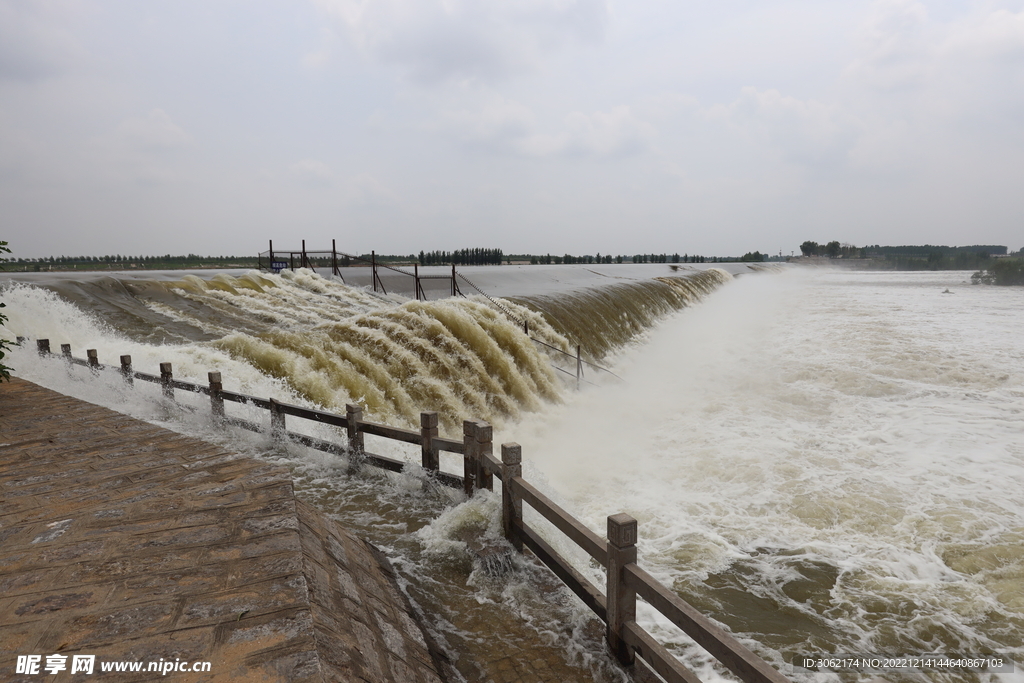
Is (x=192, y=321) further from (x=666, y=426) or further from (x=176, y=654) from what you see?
(x=176, y=654)

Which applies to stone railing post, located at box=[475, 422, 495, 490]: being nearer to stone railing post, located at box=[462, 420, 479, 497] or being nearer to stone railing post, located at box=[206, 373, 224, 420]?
stone railing post, located at box=[462, 420, 479, 497]

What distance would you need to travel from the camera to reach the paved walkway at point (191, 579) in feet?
8.52

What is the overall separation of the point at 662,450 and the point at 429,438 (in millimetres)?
6678

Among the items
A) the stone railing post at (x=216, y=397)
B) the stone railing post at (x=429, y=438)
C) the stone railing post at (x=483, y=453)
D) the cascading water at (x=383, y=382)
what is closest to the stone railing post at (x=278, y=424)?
the cascading water at (x=383, y=382)

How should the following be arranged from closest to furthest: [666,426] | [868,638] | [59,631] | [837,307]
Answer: [59,631] → [868,638] → [666,426] → [837,307]

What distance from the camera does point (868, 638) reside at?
5477mm

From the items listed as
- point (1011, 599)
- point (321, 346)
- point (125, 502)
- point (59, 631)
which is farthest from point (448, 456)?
point (1011, 599)

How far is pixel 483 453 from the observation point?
5.57 meters

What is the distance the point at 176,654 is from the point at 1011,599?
8067 mm

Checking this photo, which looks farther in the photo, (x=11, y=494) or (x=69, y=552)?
(x=11, y=494)

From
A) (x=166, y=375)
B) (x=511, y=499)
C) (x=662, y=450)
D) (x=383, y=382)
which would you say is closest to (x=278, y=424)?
(x=166, y=375)

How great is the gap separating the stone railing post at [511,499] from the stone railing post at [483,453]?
46 centimetres

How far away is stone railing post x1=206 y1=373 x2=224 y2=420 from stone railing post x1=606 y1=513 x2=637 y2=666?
281 inches

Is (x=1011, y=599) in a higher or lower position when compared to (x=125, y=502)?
lower
